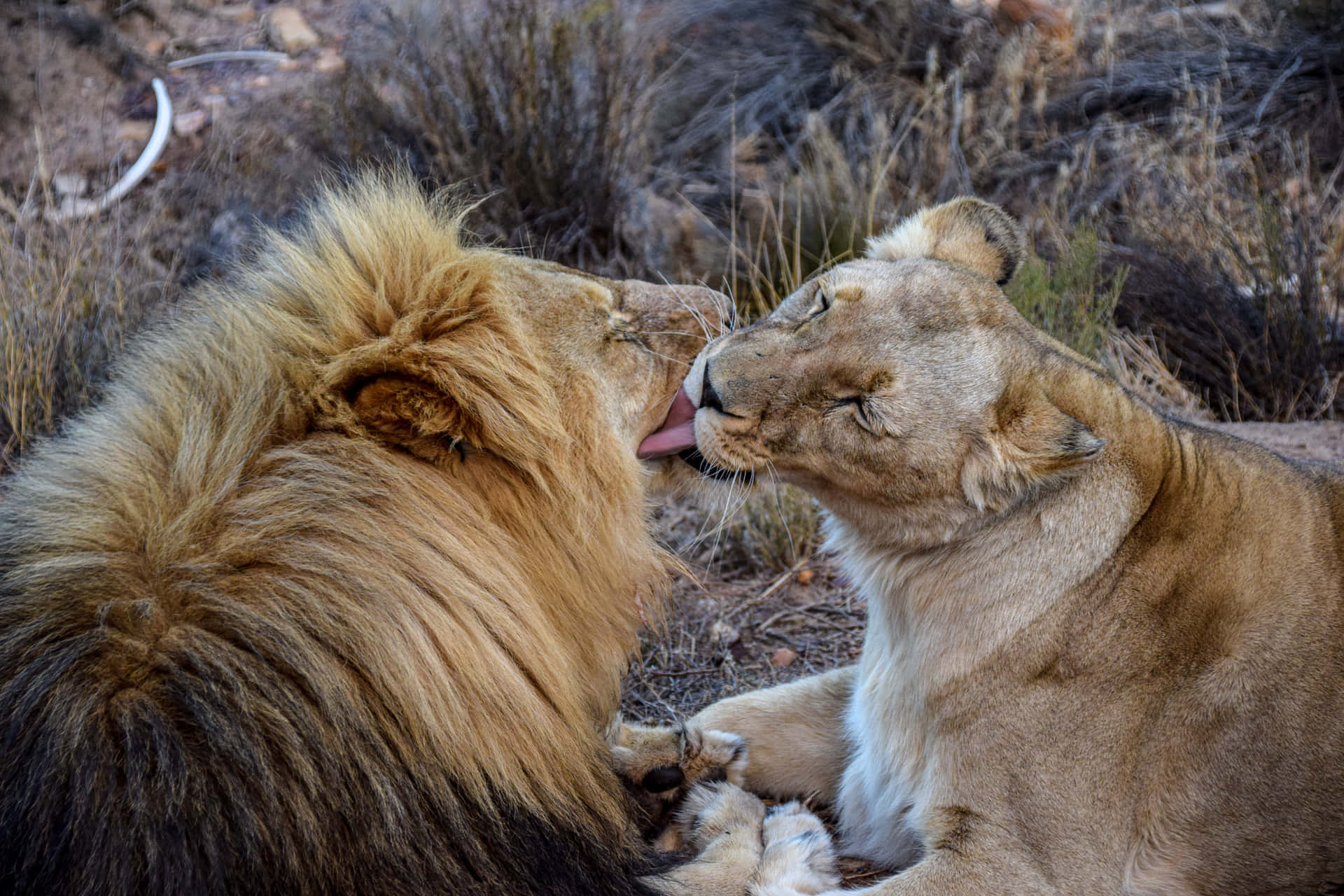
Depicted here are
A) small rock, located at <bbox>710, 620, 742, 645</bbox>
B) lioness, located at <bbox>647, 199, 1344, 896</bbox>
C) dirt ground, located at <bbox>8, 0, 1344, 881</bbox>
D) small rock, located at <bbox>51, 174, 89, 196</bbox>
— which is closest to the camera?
lioness, located at <bbox>647, 199, 1344, 896</bbox>

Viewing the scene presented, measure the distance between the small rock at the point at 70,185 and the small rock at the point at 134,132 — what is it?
0.53 meters

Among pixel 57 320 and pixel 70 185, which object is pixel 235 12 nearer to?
Answer: pixel 70 185

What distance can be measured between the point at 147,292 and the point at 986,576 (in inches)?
159

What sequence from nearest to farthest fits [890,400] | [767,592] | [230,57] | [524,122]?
[890,400]
[767,592]
[524,122]
[230,57]

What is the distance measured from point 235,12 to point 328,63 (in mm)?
1223

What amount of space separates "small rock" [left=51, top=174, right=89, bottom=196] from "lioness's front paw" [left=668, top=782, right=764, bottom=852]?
5.75 meters

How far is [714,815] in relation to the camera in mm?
2762

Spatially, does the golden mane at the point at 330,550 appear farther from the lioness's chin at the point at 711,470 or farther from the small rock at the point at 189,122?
the small rock at the point at 189,122

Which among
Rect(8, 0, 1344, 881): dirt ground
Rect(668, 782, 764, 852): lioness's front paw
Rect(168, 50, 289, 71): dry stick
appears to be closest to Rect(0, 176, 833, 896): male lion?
Rect(668, 782, 764, 852): lioness's front paw

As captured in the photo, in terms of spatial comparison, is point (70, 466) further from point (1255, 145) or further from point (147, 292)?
point (1255, 145)

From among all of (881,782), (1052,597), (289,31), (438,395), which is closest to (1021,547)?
(1052,597)

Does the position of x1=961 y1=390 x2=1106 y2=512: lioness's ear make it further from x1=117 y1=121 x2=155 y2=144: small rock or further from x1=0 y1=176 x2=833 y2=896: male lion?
x1=117 y1=121 x2=155 y2=144: small rock

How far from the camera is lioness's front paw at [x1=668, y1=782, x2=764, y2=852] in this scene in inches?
107

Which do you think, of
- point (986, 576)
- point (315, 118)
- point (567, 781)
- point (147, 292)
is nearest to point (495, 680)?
point (567, 781)
